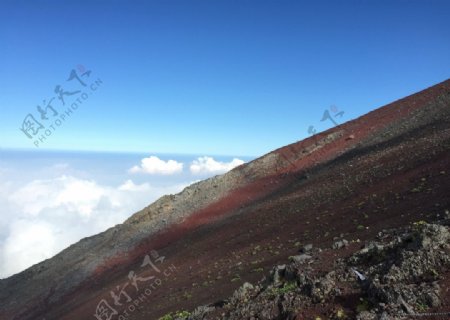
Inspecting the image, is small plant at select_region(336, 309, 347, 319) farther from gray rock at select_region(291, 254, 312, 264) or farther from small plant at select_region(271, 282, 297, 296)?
gray rock at select_region(291, 254, 312, 264)

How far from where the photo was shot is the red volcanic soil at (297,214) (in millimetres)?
19453

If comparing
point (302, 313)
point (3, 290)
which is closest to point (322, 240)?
point (302, 313)

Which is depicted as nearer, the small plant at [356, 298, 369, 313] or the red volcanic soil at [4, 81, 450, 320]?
the small plant at [356, 298, 369, 313]

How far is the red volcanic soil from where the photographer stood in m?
19.5

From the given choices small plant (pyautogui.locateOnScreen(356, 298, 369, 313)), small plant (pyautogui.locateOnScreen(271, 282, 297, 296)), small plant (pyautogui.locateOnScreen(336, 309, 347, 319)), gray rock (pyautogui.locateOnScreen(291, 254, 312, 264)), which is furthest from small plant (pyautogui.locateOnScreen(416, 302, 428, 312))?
gray rock (pyautogui.locateOnScreen(291, 254, 312, 264))

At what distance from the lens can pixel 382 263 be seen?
11039 mm

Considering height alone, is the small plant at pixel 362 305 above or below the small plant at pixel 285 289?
below

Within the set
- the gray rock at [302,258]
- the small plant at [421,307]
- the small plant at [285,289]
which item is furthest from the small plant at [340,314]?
the gray rock at [302,258]

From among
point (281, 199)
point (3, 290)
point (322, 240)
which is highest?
point (3, 290)

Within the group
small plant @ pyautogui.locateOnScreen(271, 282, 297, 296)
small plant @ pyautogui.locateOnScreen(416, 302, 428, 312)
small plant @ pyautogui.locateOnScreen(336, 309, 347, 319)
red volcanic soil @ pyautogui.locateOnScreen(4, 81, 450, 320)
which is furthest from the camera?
red volcanic soil @ pyautogui.locateOnScreen(4, 81, 450, 320)

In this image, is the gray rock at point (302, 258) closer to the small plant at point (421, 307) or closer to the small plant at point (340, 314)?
the small plant at point (340, 314)

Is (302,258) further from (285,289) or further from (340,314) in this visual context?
(340,314)

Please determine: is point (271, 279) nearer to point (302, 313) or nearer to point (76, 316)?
point (302, 313)

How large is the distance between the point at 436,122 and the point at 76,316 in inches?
1291
